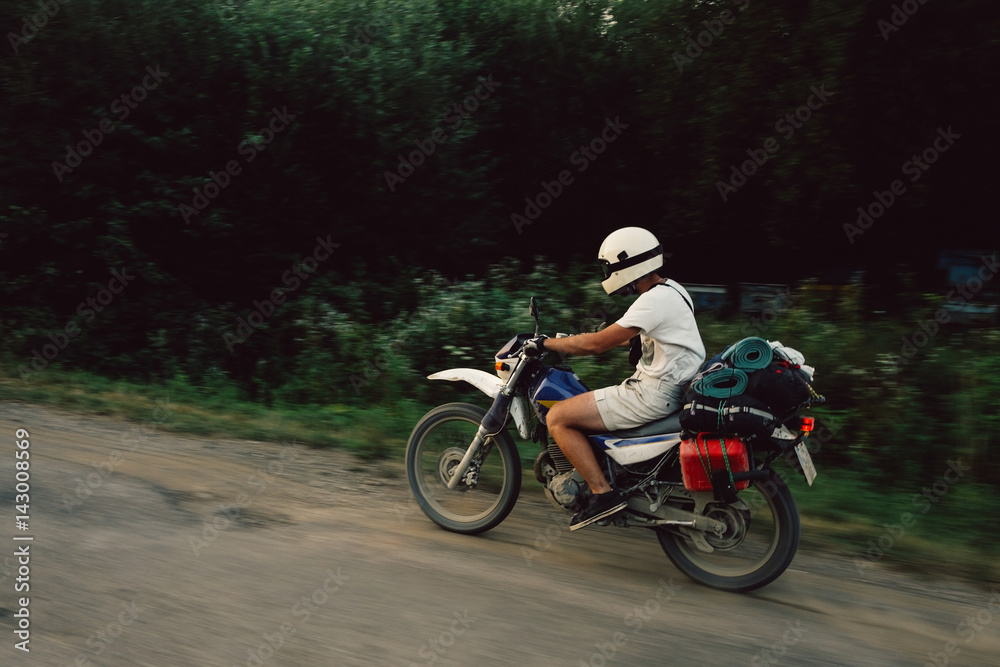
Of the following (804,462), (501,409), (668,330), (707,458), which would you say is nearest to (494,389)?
(501,409)

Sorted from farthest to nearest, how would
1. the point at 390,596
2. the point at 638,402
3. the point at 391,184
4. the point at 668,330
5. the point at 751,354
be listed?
the point at 391,184, the point at 638,402, the point at 668,330, the point at 751,354, the point at 390,596

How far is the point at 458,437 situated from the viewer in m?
5.86

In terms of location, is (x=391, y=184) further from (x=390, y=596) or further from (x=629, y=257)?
(x=390, y=596)

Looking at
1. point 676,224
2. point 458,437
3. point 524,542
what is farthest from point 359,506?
point 676,224

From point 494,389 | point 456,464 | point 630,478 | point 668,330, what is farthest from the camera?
point 456,464

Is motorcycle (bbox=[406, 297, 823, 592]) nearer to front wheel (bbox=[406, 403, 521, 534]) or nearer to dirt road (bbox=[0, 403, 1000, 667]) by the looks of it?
front wheel (bbox=[406, 403, 521, 534])

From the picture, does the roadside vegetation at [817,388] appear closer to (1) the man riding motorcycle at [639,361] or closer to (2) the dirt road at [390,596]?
(2) the dirt road at [390,596]

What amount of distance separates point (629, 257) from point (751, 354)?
2.80 ft

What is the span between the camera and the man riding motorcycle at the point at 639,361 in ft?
16.0

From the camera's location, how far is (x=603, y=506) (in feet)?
16.7

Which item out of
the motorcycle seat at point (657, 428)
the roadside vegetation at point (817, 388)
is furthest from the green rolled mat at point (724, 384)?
the roadside vegetation at point (817, 388)

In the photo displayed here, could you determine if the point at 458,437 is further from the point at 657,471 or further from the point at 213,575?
the point at 213,575

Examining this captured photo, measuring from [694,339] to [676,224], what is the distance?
1600 centimetres

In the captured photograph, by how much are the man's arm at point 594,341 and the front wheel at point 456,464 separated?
752 millimetres
